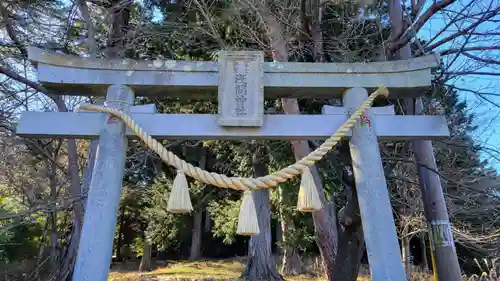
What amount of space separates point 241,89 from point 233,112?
186 mm

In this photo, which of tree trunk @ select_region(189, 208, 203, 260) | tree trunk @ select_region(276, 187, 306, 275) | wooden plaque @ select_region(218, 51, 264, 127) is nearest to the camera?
wooden plaque @ select_region(218, 51, 264, 127)

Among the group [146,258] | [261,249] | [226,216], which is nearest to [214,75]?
[261,249]

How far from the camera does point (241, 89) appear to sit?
246 cm

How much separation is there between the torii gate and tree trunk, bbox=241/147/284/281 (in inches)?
214

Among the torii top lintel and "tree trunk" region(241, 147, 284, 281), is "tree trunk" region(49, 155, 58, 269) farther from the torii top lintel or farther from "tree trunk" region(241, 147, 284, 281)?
the torii top lintel

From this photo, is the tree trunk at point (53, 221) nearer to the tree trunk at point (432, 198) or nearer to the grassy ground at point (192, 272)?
the grassy ground at point (192, 272)

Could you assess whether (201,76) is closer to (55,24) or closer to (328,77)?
(328,77)

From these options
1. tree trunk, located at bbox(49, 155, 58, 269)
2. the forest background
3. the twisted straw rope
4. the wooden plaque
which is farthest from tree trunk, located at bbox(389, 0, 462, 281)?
tree trunk, located at bbox(49, 155, 58, 269)

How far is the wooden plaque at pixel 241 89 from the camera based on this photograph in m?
2.38

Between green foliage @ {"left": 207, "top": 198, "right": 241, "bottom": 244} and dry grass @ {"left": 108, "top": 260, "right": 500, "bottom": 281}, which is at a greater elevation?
green foliage @ {"left": 207, "top": 198, "right": 241, "bottom": 244}

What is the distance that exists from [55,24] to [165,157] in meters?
3.60

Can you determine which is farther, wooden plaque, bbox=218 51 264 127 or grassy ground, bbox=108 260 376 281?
grassy ground, bbox=108 260 376 281

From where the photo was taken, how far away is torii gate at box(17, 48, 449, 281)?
2.31m

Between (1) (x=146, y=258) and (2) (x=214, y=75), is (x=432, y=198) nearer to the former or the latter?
(2) (x=214, y=75)
